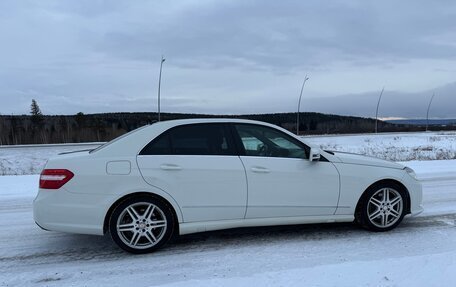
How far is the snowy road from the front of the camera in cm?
367

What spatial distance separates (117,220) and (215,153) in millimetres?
1341

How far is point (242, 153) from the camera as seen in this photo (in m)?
4.63

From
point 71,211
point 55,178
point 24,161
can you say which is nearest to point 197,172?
point 71,211

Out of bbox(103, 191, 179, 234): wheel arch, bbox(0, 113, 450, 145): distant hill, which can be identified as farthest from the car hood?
bbox(0, 113, 450, 145): distant hill

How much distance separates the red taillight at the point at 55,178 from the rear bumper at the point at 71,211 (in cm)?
7

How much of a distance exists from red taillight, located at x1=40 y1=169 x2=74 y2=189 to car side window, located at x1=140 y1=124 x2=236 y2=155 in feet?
2.76

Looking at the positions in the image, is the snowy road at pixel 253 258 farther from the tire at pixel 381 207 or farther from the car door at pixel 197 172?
the car door at pixel 197 172

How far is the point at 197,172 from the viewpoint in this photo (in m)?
4.42

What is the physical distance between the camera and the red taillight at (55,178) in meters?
4.22

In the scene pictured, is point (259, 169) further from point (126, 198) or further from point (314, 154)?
point (126, 198)

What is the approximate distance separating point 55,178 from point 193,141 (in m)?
1.58

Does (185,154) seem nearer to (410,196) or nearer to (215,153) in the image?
(215,153)

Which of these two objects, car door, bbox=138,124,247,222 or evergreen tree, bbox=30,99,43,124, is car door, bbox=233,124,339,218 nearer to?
car door, bbox=138,124,247,222

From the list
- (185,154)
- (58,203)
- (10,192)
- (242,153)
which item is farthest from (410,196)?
(10,192)
